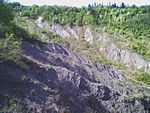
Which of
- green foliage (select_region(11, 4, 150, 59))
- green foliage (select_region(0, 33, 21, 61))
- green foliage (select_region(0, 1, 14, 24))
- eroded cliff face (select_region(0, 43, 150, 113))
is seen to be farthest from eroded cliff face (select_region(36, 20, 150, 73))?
green foliage (select_region(0, 33, 21, 61))

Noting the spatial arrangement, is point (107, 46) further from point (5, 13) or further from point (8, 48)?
point (8, 48)

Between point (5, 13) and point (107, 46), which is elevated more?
point (5, 13)

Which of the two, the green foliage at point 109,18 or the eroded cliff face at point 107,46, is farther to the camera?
the green foliage at point 109,18

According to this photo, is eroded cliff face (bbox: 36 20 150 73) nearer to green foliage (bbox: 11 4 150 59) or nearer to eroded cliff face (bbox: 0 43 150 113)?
green foliage (bbox: 11 4 150 59)

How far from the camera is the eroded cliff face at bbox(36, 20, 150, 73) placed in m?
66.6

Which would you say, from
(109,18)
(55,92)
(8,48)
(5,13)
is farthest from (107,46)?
(8,48)

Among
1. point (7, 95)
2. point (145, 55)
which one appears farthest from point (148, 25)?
point (7, 95)

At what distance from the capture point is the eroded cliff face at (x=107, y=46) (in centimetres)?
6659

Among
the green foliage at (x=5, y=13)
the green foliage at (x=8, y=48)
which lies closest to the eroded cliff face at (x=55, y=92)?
the green foliage at (x=8, y=48)

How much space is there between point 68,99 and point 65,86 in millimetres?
1929

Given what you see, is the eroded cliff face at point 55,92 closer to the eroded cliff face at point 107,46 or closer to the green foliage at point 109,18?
the eroded cliff face at point 107,46

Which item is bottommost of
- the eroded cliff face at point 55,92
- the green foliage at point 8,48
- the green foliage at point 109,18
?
the green foliage at point 109,18

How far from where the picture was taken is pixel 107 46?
7544cm

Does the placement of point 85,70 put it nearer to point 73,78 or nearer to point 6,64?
point 73,78
